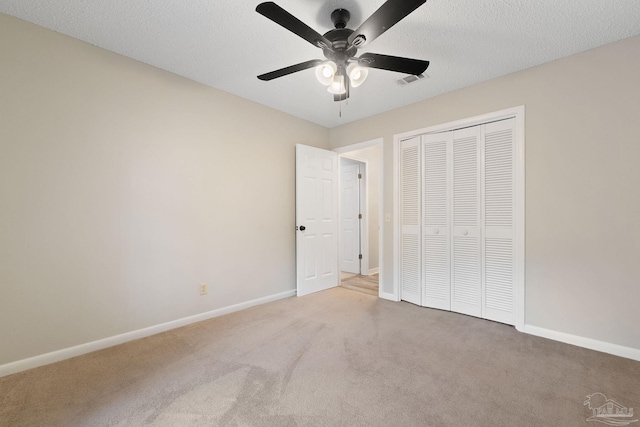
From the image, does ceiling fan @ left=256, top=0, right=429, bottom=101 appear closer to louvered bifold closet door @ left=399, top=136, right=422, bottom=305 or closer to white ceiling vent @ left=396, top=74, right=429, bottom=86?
white ceiling vent @ left=396, top=74, right=429, bottom=86

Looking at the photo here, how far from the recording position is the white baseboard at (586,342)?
6.95ft

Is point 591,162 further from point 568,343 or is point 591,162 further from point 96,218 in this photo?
point 96,218

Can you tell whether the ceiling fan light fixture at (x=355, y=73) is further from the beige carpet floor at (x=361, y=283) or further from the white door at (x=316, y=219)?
the beige carpet floor at (x=361, y=283)

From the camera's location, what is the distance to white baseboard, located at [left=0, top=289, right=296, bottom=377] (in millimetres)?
1960

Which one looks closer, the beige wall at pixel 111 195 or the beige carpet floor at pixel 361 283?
the beige wall at pixel 111 195

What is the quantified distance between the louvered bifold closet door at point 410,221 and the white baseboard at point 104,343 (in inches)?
77.9

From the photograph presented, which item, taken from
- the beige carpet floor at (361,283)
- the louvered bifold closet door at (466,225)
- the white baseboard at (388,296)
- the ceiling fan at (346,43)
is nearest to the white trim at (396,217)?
the white baseboard at (388,296)

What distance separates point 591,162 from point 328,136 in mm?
3149

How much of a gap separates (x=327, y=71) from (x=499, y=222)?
2.28 metres

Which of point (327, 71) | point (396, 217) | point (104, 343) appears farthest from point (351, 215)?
point (104, 343)

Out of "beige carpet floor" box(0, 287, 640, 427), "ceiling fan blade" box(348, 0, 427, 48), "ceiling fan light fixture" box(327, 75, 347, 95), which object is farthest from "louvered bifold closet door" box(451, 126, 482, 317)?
"ceiling fan blade" box(348, 0, 427, 48)

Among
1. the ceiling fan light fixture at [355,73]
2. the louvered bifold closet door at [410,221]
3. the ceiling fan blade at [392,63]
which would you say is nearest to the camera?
the ceiling fan blade at [392,63]

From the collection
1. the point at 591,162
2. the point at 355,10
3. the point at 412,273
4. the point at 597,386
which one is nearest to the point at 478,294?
the point at 412,273

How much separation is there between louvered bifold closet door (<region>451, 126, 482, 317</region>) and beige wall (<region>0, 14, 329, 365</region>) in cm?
235
